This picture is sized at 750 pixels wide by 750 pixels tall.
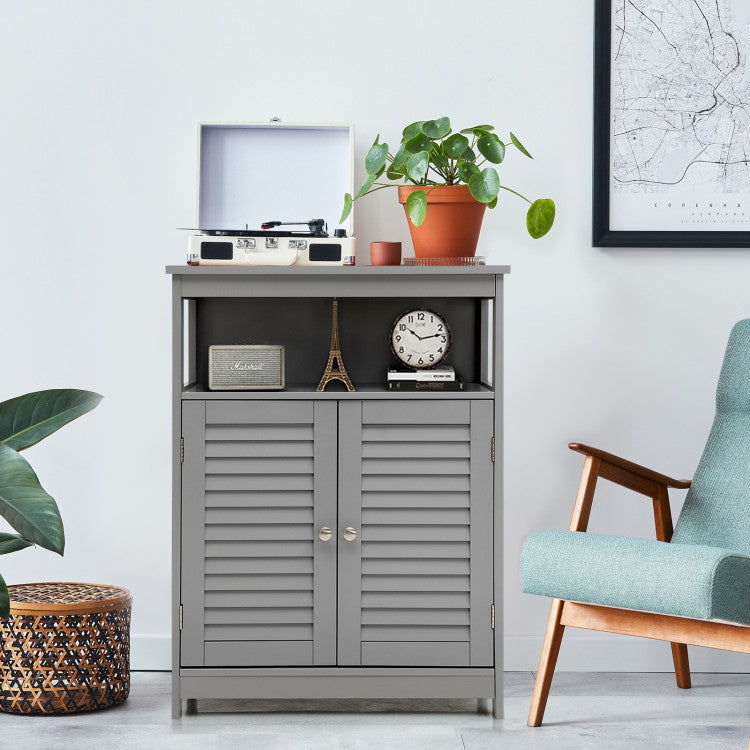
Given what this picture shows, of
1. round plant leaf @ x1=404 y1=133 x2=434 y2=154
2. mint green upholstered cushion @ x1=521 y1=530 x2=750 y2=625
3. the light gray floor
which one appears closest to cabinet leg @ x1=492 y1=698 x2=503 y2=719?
the light gray floor

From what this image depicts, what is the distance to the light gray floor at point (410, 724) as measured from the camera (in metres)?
2.05

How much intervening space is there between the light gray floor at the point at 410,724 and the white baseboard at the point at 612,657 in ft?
0.45

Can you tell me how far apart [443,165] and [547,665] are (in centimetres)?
120

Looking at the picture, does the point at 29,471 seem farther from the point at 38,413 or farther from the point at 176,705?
the point at 176,705

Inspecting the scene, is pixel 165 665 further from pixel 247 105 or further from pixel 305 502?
pixel 247 105

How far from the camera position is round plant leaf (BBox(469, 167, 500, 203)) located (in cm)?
217

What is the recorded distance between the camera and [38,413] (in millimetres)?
2162

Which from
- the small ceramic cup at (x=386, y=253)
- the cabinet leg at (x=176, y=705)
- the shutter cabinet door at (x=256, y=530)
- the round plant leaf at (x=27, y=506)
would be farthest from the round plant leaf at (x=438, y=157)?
the cabinet leg at (x=176, y=705)

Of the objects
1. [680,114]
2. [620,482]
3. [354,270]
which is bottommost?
[620,482]

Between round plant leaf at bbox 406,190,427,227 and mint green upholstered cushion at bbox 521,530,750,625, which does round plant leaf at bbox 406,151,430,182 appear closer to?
round plant leaf at bbox 406,190,427,227

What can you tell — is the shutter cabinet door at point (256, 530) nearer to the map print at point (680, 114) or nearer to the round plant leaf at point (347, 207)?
the round plant leaf at point (347, 207)

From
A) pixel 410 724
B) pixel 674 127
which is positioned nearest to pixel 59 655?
pixel 410 724

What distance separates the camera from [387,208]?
8.49 ft

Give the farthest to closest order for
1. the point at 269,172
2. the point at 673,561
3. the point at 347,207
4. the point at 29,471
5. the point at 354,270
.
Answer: the point at 269,172 < the point at 347,207 < the point at 354,270 < the point at 29,471 < the point at 673,561
